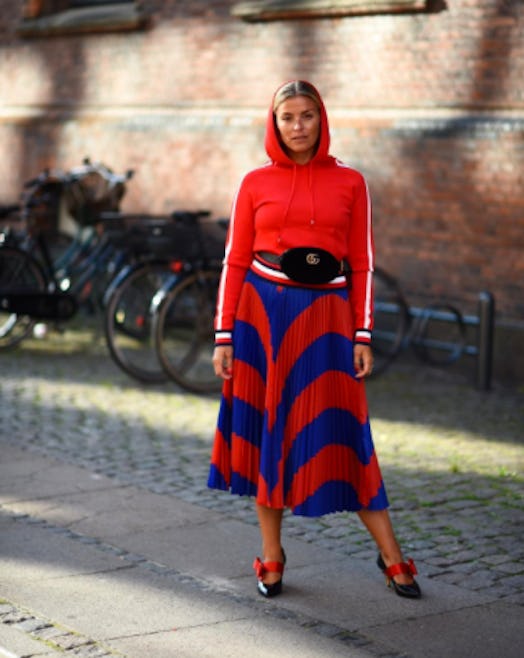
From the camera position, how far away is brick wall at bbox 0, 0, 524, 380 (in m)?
10.5

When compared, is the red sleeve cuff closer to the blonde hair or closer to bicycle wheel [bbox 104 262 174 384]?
the blonde hair

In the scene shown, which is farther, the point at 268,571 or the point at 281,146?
the point at 268,571

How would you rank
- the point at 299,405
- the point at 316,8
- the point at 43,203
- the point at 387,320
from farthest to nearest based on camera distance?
the point at 43,203, the point at 316,8, the point at 387,320, the point at 299,405

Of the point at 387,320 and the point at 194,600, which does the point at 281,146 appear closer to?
the point at 194,600

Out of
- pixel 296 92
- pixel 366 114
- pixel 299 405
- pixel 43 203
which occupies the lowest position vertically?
pixel 43 203

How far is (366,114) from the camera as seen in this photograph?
38.1 feet

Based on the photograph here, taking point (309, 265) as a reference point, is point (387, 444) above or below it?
below

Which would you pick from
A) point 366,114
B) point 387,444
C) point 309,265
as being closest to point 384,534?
point 309,265

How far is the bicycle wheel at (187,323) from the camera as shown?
9.41m

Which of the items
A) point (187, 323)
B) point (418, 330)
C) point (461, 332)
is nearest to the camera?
point (187, 323)

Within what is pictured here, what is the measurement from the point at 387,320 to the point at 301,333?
6.25 metres

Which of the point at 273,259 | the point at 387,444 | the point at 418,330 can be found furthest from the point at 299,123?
the point at 418,330

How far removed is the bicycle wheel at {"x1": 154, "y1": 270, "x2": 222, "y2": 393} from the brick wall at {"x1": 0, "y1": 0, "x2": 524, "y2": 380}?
2.35 m

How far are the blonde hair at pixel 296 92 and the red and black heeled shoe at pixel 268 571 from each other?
158 centimetres
